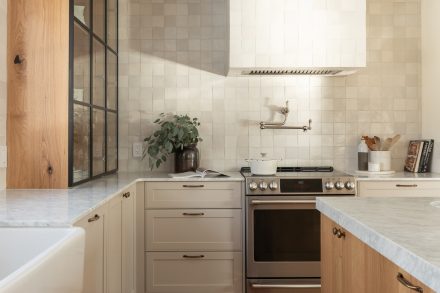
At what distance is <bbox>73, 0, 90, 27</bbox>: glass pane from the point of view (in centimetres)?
253

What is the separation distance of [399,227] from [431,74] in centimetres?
279

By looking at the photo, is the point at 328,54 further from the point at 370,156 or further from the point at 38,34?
the point at 38,34

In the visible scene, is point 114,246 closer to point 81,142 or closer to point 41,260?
point 81,142

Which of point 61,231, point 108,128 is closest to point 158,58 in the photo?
point 108,128

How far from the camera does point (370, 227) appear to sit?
1.21 meters

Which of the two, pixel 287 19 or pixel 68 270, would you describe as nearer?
Result: pixel 68 270

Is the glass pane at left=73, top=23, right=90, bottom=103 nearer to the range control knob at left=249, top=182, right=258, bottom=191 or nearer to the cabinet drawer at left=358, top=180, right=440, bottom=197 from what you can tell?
the range control knob at left=249, top=182, right=258, bottom=191

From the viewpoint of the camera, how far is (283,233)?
3.07m

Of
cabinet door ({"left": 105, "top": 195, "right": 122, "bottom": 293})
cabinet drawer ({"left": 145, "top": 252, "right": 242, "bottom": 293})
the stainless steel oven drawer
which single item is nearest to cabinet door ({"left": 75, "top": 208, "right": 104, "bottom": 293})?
cabinet door ({"left": 105, "top": 195, "right": 122, "bottom": 293})

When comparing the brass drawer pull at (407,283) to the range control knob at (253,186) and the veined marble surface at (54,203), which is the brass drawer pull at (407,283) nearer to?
the veined marble surface at (54,203)

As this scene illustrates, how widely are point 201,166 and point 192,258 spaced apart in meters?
0.82

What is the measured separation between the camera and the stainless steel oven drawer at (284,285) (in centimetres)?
304

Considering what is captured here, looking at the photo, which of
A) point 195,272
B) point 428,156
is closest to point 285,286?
point 195,272

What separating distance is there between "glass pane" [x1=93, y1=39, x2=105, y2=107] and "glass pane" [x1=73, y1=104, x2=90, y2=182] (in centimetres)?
22
